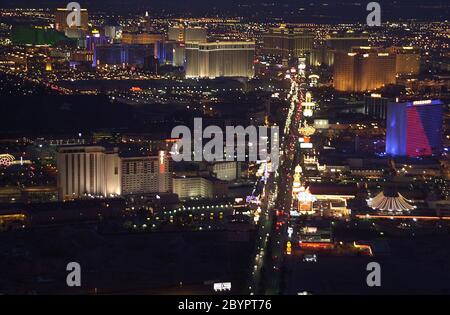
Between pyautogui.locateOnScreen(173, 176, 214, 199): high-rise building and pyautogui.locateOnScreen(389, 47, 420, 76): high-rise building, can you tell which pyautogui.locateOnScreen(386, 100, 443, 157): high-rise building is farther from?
pyautogui.locateOnScreen(389, 47, 420, 76): high-rise building

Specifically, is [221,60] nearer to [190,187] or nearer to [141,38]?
[141,38]

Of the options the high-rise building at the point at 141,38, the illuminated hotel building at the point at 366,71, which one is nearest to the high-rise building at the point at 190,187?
the illuminated hotel building at the point at 366,71

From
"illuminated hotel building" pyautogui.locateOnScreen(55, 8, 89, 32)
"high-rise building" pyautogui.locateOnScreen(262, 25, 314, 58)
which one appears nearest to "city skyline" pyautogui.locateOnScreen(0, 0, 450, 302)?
"high-rise building" pyautogui.locateOnScreen(262, 25, 314, 58)

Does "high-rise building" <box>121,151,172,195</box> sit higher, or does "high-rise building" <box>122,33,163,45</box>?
"high-rise building" <box>122,33,163,45</box>

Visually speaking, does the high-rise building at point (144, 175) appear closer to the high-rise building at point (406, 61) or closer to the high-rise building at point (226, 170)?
the high-rise building at point (226, 170)

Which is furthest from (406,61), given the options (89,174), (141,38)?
(89,174)
